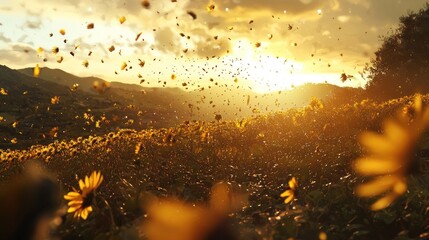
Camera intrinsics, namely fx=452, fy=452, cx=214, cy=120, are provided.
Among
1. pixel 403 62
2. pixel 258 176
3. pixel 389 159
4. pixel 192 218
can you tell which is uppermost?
pixel 403 62

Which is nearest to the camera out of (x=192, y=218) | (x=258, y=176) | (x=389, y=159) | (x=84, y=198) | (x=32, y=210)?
(x=32, y=210)

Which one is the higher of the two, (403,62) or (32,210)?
(403,62)

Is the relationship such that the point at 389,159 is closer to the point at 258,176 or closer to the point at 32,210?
the point at 258,176

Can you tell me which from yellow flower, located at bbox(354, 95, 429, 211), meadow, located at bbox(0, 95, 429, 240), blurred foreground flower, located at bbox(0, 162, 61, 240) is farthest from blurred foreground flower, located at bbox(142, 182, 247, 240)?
yellow flower, located at bbox(354, 95, 429, 211)

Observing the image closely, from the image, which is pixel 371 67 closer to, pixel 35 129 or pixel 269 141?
pixel 269 141

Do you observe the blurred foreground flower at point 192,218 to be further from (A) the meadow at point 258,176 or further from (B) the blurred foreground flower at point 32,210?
(B) the blurred foreground flower at point 32,210

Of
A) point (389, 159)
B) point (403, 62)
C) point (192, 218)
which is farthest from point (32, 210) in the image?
point (403, 62)

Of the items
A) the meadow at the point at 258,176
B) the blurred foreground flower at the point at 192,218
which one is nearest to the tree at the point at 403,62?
the meadow at the point at 258,176

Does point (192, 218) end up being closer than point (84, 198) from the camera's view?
Yes
